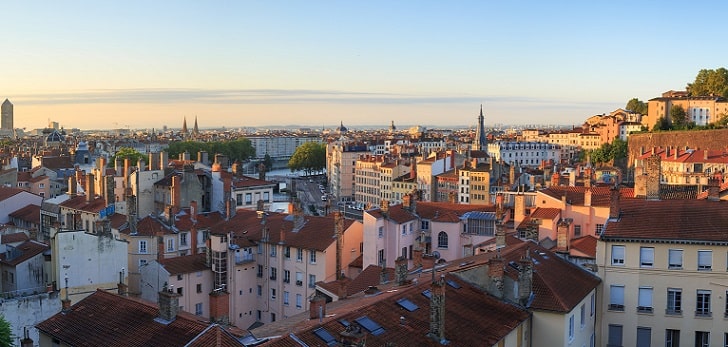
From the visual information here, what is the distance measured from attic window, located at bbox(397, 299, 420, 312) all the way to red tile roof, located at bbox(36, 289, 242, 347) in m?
5.07

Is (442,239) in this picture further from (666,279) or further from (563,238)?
(666,279)

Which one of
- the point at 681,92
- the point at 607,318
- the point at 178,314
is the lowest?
the point at 607,318

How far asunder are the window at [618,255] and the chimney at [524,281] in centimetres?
533

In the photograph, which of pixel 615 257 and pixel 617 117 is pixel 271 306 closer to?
pixel 615 257

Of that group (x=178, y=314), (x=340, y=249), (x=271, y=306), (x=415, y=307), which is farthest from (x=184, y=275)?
(x=415, y=307)

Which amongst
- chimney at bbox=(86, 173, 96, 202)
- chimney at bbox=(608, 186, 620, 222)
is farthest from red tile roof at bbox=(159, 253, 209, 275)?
chimney at bbox=(608, 186, 620, 222)

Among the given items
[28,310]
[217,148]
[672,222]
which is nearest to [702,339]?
[672,222]

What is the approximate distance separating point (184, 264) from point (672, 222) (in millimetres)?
21576

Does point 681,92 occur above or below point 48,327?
above

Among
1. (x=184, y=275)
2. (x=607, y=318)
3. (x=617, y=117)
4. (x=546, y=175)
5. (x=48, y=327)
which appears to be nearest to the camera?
(x=48, y=327)

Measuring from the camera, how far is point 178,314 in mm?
20484

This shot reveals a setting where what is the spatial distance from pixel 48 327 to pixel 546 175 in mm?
56045

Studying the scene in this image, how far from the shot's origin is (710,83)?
123250 millimetres

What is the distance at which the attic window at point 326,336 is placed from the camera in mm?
17703
